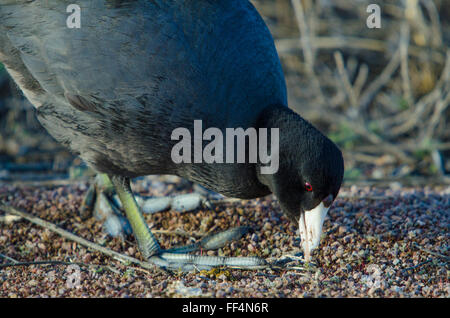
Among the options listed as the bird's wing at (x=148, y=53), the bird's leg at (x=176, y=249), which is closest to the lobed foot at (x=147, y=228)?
the bird's leg at (x=176, y=249)

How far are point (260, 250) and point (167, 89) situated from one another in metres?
1.21

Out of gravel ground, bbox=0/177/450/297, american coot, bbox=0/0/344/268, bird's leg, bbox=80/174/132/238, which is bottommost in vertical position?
gravel ground, bbox=0/177/450/297

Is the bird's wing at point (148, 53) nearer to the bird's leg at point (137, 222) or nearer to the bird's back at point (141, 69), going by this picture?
the bird's back at point (141, 69)

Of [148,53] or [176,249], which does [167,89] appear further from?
[176,249]

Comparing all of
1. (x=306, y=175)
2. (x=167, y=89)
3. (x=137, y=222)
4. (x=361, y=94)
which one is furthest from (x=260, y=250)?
(x=361, y=94)

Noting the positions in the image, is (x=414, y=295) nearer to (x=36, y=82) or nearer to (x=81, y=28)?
(x=81, y=28)

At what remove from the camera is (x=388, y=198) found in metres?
4.18

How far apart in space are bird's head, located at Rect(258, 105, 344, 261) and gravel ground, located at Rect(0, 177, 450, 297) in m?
0.25

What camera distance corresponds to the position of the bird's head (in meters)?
3.03

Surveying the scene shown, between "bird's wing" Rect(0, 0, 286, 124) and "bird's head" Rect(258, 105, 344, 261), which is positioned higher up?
"bird's wing" Rect(0, 0, 286, 124)

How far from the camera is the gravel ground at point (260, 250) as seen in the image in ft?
9.55

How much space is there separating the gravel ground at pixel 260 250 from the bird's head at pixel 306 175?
9.9 inches

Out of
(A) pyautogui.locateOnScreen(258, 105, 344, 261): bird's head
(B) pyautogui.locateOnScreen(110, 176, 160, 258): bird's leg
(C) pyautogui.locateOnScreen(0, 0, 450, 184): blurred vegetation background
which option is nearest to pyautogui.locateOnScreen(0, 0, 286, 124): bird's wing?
(A) pyautogui.locateOnScreen(258, 105, 344, 261): bird's head

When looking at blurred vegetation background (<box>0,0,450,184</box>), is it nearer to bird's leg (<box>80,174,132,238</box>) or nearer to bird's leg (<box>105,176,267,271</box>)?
bird's leg (<box>80,174,132,238</box>)
